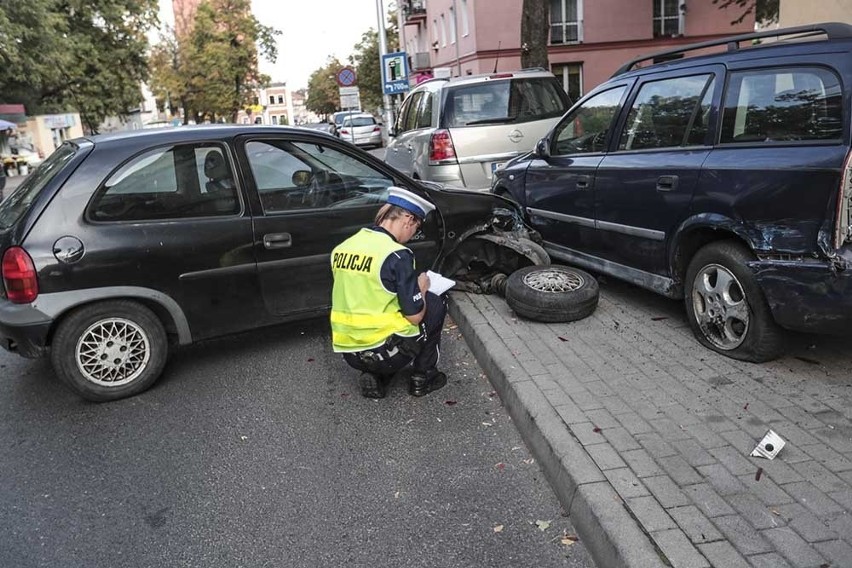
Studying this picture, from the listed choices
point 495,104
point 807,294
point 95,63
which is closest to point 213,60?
point 95,63

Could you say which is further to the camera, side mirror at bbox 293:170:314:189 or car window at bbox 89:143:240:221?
side mirror at bbox 293:170:314:189

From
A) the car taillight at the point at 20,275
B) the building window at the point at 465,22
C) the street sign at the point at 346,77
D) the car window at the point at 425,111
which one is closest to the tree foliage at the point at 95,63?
the street sign at the point at 346,77

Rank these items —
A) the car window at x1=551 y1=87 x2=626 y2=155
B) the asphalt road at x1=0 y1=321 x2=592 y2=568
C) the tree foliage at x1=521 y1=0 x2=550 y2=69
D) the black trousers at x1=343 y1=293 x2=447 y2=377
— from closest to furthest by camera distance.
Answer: the asphalt road at x1=0 y1=321 x2=592 y2=568, the black trousers at x1=343 y1=293 x2=447 y2=377, the car window at x1=551 y1=87 x2=626 y2=155, the tree foliage at x1=521 y1=0 x2=550 y2=69

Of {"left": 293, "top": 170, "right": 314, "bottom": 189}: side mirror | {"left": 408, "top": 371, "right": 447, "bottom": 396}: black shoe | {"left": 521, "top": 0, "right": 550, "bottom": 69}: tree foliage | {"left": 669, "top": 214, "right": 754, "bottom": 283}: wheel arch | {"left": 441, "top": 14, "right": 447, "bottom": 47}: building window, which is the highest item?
{"left": 441, "top": 14, "right": 447, "bottom": 47}: building window

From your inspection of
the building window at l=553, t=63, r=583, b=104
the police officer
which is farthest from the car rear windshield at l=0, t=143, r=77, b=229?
the building window at l=553, t=63, r=583, b=104

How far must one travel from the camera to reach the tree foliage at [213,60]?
47.5 meters

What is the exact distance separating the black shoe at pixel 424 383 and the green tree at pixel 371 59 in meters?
57.0

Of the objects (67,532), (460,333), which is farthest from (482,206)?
(67,532)

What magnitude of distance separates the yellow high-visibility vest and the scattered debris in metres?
1.96

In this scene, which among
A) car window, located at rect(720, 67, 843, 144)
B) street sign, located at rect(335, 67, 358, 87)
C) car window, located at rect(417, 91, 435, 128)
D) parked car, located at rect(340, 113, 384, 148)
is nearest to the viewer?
car window, located at rect(720, 67, 843, 144)

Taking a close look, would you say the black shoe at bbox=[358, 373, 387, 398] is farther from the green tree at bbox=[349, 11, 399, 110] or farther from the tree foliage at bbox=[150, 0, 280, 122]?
the green tree at bbox=[349, 11, 399, 110]

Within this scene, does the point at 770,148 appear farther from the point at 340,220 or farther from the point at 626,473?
the point at 340,220

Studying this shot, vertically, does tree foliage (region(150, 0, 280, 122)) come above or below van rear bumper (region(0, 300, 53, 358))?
above

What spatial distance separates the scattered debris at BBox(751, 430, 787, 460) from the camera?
325cm
